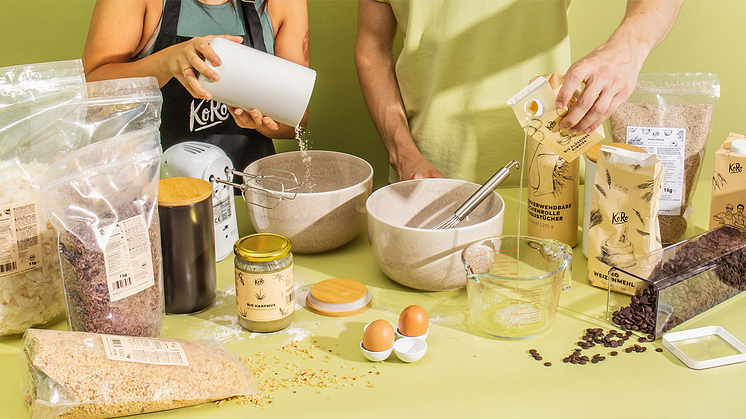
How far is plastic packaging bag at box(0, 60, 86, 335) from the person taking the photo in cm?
87

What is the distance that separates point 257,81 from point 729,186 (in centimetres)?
89

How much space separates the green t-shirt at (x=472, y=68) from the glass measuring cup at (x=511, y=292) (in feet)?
2.22

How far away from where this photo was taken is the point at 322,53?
214cm

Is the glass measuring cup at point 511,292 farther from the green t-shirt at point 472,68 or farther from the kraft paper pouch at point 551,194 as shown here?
the green t-shirt at point 472,68

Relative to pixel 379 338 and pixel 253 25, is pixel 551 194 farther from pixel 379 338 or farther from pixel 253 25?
pixel 253 25

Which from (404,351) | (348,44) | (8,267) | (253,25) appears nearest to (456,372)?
(404,351)

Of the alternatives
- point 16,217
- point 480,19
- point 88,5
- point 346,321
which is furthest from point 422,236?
point 88,5

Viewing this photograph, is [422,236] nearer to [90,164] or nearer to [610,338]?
[610,338]

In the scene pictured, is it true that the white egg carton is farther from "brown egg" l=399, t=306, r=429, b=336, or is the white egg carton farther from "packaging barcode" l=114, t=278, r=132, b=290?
"packaging barcode" l=114, t=278, r=132, b=290

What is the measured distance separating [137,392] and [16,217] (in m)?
0.33

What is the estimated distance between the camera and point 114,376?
754 mm

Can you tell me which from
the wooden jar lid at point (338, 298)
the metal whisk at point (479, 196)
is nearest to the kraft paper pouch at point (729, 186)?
the metal whisk at point (479, 196)

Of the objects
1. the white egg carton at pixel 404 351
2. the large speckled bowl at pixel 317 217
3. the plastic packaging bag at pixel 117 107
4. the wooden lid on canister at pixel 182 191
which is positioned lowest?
the white egg carton at pixel 404 351

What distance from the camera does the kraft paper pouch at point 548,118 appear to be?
3.24ft
